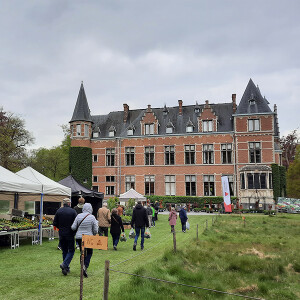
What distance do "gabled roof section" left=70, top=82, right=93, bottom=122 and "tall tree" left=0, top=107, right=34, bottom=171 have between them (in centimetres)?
648

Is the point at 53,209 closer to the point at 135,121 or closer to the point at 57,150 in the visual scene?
the point at 135,121

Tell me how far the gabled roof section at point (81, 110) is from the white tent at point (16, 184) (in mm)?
26364

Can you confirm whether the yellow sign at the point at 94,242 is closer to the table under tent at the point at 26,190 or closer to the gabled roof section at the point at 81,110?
the table under tent at the point at 26,190

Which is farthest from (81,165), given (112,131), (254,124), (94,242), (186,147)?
(94,242)

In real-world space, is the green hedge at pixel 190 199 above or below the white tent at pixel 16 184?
below

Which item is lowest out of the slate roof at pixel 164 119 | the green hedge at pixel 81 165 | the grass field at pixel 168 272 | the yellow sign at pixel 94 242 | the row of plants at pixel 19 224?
the grass field at pixel 168 272

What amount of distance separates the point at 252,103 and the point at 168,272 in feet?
100

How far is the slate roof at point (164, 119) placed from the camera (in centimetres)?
3712

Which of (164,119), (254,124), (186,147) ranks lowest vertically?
(186,147)

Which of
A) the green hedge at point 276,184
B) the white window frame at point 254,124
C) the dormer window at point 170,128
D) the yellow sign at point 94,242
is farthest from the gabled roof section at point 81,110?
the yellow sign at point 94,242

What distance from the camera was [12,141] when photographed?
127ft

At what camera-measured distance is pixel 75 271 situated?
26.1 feet

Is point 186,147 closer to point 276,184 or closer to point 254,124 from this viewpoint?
point 254,124

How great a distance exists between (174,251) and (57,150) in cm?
4251
